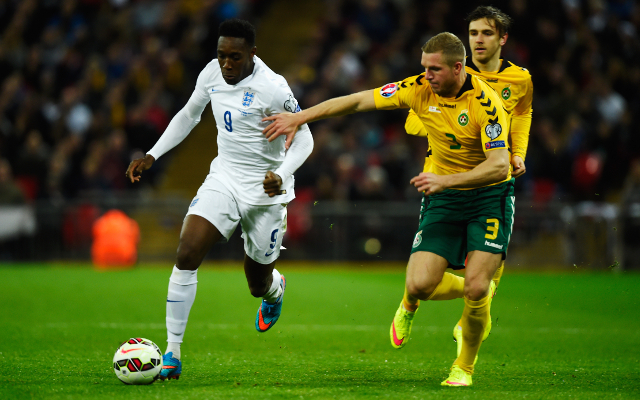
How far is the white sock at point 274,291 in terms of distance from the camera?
7211 mm

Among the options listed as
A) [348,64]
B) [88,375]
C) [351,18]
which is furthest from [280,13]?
[88,375]

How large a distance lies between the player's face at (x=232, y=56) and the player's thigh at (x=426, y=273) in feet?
6.49

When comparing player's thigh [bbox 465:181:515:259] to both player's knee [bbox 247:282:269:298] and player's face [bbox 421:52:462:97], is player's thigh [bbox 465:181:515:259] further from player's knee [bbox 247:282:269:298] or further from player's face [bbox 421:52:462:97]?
player's knee [bbox 247:282:269:298]

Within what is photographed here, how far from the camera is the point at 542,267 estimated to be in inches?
601

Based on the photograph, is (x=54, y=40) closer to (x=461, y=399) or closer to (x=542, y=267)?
(x=542, y=267)

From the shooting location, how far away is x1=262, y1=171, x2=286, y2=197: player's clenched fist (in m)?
5.66

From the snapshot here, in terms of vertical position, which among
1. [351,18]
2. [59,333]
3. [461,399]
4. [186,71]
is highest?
[351,18]

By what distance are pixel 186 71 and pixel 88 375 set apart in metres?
13.5

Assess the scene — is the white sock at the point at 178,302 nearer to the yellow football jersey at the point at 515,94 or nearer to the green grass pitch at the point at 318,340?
the green grass pitch at the point at 318,340

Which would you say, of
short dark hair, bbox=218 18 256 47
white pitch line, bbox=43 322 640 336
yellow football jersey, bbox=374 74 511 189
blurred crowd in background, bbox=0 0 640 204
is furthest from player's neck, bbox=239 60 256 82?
blurred crowd in background, bbox=0 0 640 204

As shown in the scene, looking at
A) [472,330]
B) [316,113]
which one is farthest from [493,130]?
[472,330]

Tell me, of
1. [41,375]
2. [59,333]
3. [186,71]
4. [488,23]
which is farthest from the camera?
[186,71]

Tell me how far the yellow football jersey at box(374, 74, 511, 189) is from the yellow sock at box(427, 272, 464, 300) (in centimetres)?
109

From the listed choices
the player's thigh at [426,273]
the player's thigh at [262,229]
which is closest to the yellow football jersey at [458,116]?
the player's thigh at [426,273]
